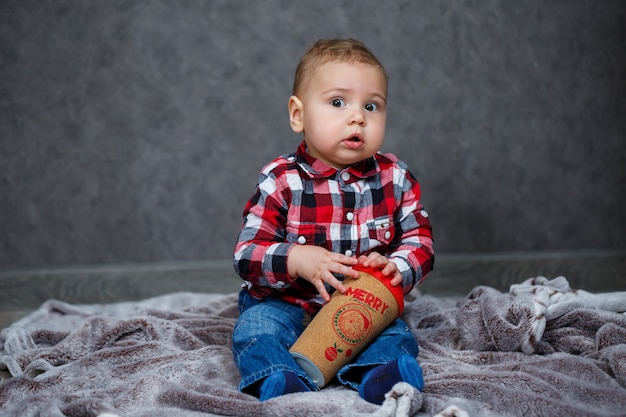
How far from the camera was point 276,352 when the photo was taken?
1056 millimetres

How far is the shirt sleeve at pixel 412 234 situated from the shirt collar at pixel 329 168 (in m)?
0.06

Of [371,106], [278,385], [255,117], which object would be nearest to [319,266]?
[278,385]

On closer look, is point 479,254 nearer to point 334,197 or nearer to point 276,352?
point 334,197

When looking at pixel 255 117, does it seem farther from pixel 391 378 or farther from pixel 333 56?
pixel 391 378

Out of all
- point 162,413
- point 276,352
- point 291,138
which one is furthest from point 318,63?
point 291,138

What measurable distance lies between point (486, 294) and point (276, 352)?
502 millimetres

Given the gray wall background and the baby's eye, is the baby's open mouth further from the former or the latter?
the gray wall background

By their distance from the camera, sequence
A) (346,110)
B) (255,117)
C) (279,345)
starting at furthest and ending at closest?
(255,117) < (346,110) < (279,345)

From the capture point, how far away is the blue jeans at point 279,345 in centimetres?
104

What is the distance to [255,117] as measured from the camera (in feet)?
6.89

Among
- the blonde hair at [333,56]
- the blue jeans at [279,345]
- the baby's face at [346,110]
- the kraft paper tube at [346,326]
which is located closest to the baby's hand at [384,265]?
the kraft paper tube at [346,326]

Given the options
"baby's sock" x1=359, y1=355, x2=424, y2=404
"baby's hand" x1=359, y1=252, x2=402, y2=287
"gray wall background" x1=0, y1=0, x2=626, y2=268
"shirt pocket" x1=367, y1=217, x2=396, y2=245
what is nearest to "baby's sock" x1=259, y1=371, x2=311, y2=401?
"baby's sock" x1=359, y1=355, x2=424, y2=404

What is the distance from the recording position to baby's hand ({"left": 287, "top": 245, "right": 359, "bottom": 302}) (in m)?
1.09

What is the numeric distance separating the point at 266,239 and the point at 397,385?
1.28 ft
